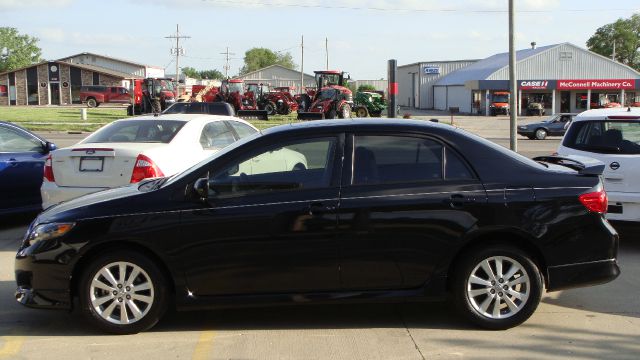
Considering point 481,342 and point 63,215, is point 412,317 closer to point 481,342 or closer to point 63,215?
point 481,342

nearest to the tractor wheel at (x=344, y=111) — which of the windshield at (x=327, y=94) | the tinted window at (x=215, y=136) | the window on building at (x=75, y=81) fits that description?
the windshield at (x=327, y=94)

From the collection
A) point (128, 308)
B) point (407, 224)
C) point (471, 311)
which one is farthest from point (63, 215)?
point (471, 311)

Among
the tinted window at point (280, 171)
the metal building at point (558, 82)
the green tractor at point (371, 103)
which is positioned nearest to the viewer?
the tinted window at point (280, 171)

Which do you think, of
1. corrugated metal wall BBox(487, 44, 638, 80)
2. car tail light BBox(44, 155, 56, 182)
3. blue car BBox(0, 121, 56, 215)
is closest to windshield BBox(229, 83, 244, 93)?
blue car BBox(0, 121, 56, 215)

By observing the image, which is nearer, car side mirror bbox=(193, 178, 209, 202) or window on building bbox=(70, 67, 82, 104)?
car side mirror bbox=(193, 178, 209, 202)

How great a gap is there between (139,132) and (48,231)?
374cm

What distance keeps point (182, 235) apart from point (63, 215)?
951 mm

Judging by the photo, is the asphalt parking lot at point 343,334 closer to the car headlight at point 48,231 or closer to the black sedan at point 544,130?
the car headlight at point 48,231

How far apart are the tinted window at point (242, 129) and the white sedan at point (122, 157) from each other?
1088 mm

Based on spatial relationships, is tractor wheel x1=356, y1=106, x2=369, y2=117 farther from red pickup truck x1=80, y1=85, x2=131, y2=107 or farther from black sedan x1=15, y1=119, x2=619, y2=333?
black sedan x1=15, y1=119, x2=619, y2=333

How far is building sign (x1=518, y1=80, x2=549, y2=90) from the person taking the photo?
63.5m

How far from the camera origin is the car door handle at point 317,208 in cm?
494

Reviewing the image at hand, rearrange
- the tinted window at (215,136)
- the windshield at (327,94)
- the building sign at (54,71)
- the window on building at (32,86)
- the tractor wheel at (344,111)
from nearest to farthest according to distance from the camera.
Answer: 1. the tinted window at (215,136)
2. the tractor wheel at (344,111)
3. the windshield at (327,94)
4. the building sign at (54,71)
5. the window on building at (32,86)

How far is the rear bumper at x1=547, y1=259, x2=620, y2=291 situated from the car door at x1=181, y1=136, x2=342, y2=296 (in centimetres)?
170
